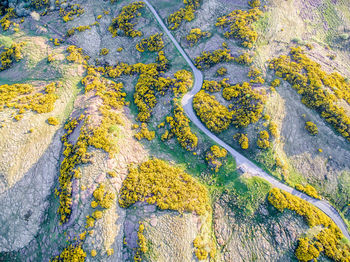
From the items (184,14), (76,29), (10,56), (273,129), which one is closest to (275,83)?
(273,129)

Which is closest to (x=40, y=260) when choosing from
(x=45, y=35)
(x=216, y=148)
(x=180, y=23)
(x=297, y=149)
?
(x=216, y=148)

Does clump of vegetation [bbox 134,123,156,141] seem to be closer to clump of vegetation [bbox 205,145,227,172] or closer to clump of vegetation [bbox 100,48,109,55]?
clump of vegetation [bbox 205,145,227,172]

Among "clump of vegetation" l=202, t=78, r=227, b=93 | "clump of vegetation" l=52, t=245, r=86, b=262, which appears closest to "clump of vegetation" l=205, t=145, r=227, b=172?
"clump of vegetation" l=202, t=78, r=227, b=93

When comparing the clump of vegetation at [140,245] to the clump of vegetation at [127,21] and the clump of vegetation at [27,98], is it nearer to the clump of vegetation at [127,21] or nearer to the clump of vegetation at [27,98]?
the clump of vegetation at [27,98]

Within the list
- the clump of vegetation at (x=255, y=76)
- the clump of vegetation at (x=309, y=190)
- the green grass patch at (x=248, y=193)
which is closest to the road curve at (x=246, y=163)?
the clump of vegetation at (x=309, y=190)

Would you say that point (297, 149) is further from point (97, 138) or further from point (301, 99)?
point (97, 138)

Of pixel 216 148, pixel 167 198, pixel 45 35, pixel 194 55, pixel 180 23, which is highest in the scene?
pixel 180 23
